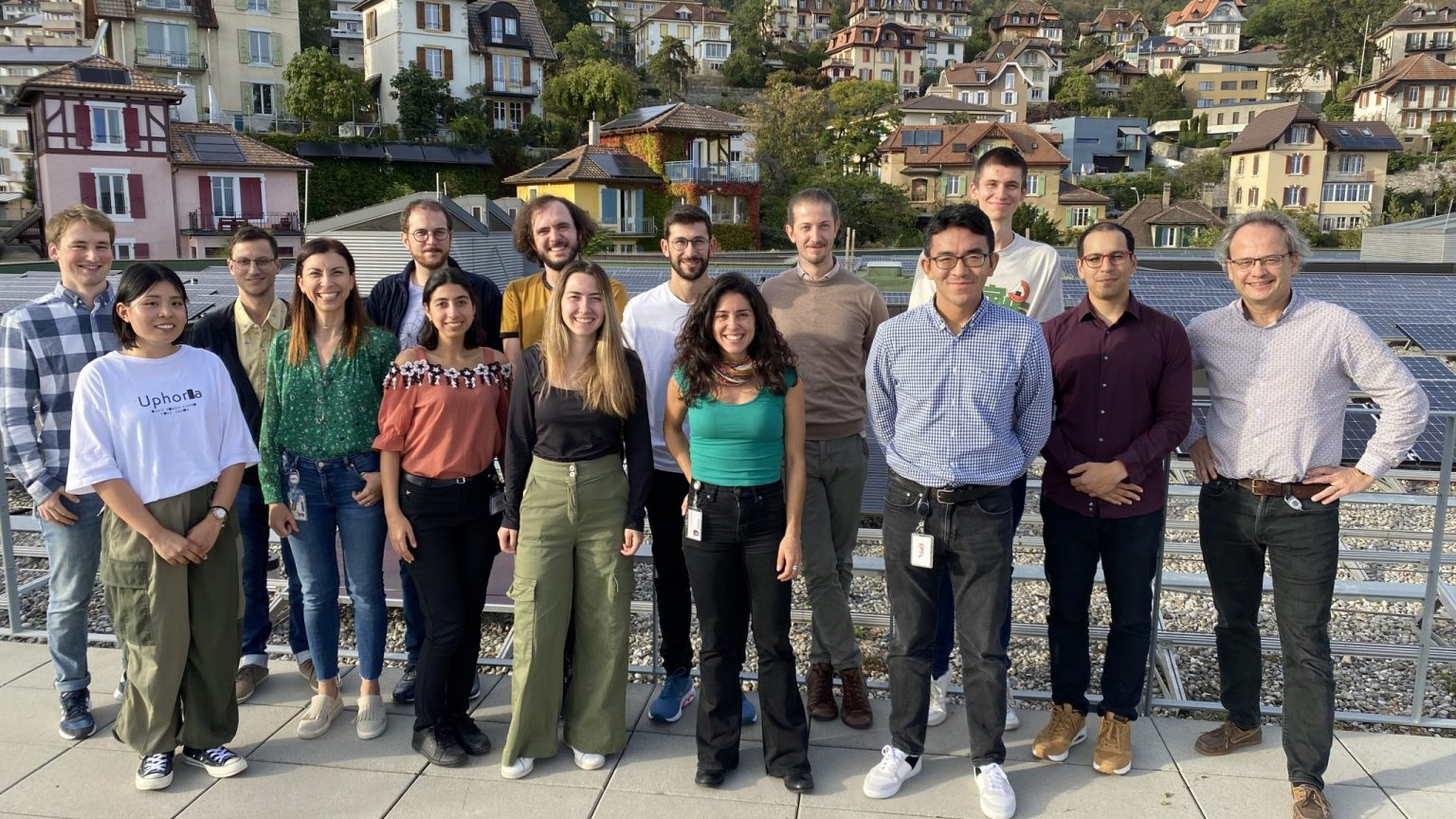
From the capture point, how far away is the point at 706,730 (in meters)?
3.63

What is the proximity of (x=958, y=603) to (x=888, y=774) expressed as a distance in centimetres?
66

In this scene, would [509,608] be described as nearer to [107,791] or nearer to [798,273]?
[107,791]

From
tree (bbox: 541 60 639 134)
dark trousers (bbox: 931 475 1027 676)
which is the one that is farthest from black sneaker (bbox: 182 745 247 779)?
tree (bbox: 541 60 639 134)

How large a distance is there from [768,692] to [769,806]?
1.25 feet

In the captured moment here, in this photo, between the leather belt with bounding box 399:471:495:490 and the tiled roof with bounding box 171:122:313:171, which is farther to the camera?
the tiled roof with bounding box 171:122:313:171

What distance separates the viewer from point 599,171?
40.0 m

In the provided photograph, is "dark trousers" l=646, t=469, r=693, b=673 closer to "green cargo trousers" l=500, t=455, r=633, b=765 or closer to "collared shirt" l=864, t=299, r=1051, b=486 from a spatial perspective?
"green cargo trousers" l=500, t=455, r=633, b=765

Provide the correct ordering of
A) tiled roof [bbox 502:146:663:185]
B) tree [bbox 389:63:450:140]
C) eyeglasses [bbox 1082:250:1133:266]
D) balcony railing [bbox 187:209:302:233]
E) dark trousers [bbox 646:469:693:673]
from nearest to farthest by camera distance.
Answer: eyeglasses [bbox 1082:250:1133:266]
dark trousers [bbox 646:469:693:673]
balcony railing [bbox 187:209:302:233]
tiled roof [bbox 502:146:663:185]
tree [bbox 389:63:450:140]

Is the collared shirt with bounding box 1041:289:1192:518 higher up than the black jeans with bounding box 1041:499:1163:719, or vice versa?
the collared shirt with bounding box 1041:289:1192:518

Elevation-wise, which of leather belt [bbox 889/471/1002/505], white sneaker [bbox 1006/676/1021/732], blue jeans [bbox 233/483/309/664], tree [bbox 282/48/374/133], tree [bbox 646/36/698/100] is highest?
tree [bbox 646/36/698/100]

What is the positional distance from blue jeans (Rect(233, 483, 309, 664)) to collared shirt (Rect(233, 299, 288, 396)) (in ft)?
1.59

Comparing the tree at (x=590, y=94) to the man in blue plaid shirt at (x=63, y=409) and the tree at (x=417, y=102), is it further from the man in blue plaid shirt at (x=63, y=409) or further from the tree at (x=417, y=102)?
the man in blue plaid shirt at (x=63, y=409)

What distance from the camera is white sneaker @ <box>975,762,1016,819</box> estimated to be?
3.37m

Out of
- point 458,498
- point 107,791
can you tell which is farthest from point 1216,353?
point 107,791
